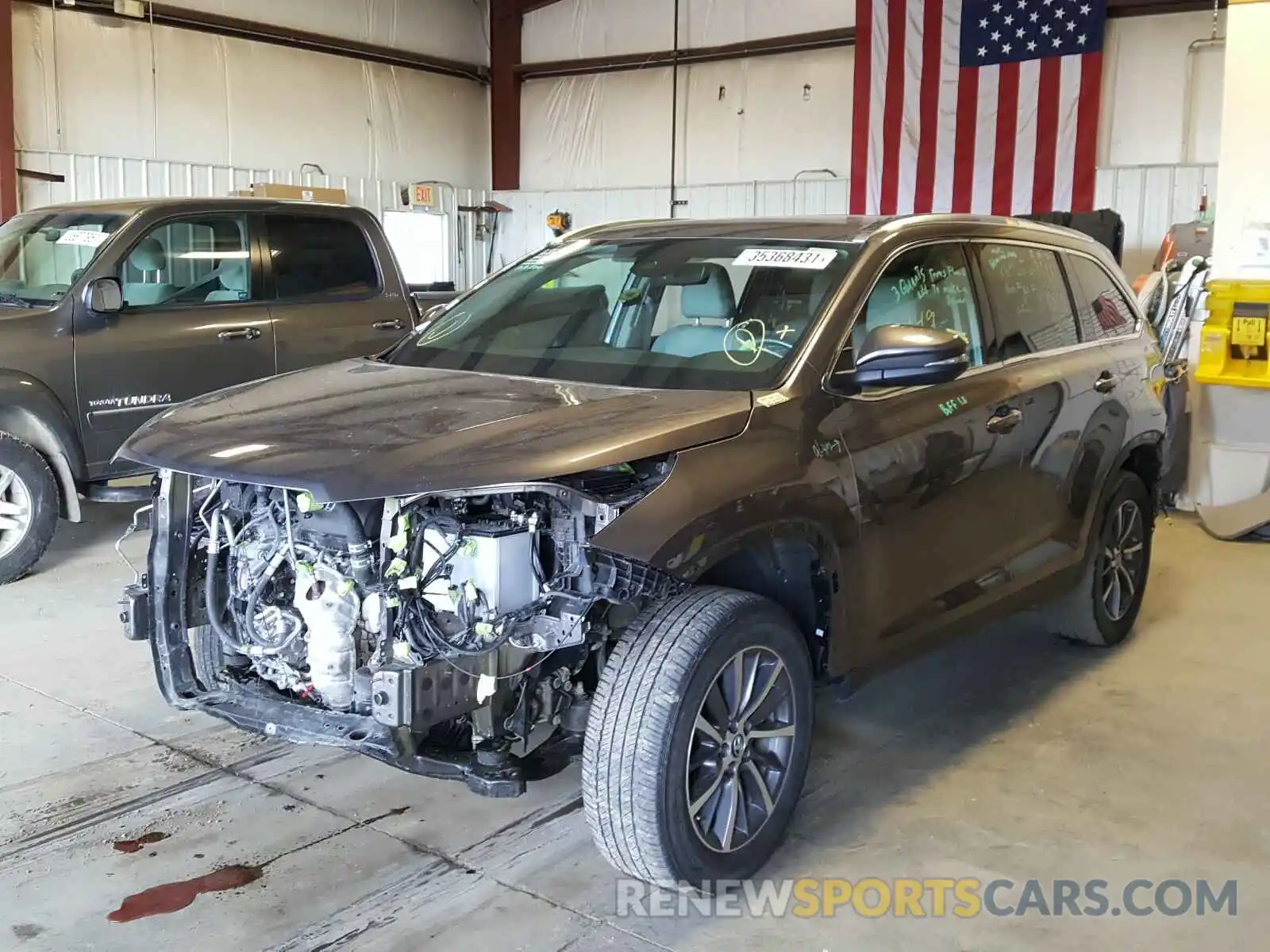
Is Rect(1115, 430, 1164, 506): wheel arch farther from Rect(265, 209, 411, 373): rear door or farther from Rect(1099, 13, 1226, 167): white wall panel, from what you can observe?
Rect(1099, 13, 1226, 167): white wall panel

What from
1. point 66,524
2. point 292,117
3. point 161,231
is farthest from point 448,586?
point 292,117

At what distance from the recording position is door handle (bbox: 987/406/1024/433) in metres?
3.54

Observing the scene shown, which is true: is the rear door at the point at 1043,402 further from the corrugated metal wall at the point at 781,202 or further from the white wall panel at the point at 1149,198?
the white wall panel at the point at 1149,198

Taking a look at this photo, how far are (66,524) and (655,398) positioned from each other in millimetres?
5292

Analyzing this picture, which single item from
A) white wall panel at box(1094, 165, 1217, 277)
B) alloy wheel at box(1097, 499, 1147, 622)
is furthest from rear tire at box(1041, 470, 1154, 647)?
white wall panel at box(1094, 165, 1217, 277)

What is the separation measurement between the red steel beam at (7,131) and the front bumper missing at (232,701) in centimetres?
906

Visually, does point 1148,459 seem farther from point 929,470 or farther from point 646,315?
point 646,315

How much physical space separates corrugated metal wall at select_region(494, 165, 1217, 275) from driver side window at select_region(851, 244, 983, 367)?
139 inches

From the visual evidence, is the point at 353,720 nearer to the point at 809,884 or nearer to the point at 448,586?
the point at 448,586

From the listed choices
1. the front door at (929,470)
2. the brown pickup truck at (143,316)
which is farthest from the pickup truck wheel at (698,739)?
the brown pickup truck at (143,316)

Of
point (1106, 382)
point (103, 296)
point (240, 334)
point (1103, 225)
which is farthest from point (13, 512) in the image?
point (1103, 225)

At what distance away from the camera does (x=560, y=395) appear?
2.97 m

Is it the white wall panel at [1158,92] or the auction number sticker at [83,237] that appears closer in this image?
the auction number sticker at [83,237]

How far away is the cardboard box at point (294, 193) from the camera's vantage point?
1166cm
